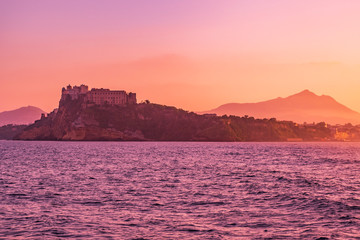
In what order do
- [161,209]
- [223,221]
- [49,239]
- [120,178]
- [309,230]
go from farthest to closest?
[120,178] < [161,209] < [223,221] < [309,230] < [49,239]

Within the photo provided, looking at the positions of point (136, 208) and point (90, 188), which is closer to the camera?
point (136, 208)

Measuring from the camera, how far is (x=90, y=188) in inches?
2100

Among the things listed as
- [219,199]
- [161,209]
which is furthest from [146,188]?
[161,209]

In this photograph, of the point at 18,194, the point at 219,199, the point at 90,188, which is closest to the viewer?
the point at 219,199

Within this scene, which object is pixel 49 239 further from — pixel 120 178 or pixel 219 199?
pixel 120 178

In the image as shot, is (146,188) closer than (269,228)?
No

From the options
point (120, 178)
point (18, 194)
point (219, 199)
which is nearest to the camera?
point (219, 199)

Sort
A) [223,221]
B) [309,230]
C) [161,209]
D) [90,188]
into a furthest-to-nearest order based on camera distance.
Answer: [90,188]
[161,209]
[223,221]
[309,230]

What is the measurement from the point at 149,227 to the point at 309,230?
10.7 meters

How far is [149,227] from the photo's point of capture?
30.6 m

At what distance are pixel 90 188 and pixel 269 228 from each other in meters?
28.1

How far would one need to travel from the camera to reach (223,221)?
3297 centimetres

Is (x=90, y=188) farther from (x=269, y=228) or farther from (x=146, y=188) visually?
(x=269, y=228)

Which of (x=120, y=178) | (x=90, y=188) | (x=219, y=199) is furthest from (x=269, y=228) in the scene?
(x=120, y=178)
